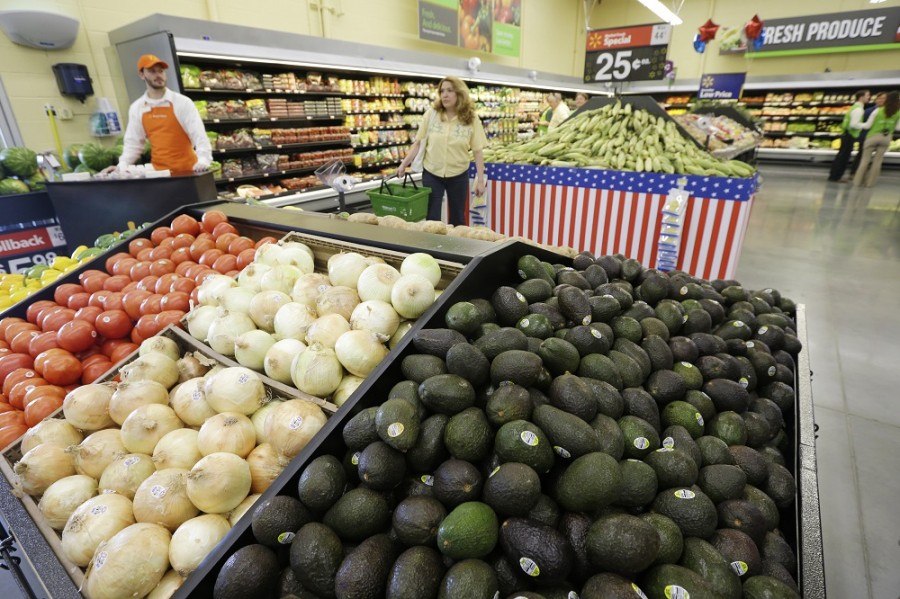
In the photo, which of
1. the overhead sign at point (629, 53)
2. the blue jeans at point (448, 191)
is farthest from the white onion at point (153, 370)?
the overhead sign at point (629, 53)

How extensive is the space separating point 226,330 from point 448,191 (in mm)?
3749

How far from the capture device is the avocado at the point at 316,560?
0.83 meters

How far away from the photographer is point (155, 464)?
3.78 feet

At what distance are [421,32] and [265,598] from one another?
33.1ft

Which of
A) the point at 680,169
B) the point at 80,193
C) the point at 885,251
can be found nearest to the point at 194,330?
the point at 80,193

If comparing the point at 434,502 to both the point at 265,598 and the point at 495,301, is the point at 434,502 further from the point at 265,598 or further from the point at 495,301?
the point at 495,301

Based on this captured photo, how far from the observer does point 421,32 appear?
8.97 meters

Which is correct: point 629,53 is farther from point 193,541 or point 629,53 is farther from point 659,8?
point 659,8

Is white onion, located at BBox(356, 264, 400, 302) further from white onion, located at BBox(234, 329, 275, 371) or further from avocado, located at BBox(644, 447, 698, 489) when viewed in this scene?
avocado, located at BBox(644, 447, 698, 489)

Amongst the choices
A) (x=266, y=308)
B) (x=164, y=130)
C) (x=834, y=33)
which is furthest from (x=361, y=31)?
(x=834, y=33)

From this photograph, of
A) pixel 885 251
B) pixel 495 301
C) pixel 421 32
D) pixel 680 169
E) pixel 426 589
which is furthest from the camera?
pixel 421 32

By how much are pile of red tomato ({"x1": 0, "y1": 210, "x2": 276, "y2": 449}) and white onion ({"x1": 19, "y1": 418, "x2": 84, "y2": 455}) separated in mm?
201

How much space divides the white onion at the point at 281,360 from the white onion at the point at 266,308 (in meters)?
0.21

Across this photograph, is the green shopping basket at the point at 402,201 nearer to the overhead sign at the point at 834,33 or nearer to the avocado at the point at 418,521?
the avocado at the point at 418,521
